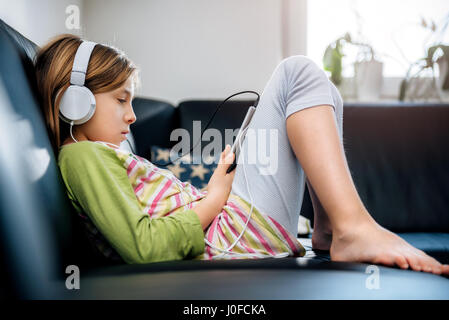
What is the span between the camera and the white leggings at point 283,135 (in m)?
0.70

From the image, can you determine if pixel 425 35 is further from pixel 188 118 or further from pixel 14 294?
pixel 14 294

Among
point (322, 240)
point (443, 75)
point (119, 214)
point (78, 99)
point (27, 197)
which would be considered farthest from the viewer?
point (443, 75)

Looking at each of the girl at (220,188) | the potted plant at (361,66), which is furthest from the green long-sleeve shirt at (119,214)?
the potted plant at (361,66)

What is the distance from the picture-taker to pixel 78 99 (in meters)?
0.69

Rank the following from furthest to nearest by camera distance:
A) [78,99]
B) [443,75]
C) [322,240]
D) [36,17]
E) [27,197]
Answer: [443,75] < [36,17] < [322,240] < [78,99] < [27,197]

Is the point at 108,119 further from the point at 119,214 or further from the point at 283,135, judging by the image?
the point at 283,135

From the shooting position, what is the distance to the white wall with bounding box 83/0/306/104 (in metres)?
1.68

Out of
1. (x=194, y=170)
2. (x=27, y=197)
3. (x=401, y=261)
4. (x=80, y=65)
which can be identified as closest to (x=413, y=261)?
(x=401, y=261)

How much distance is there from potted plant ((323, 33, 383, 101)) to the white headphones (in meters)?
1.26

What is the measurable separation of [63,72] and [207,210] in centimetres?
40

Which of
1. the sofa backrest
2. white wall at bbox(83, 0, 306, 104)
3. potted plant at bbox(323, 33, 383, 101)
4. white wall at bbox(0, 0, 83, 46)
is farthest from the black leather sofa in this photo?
potted plant at bbox(323, 33, 383, 101)

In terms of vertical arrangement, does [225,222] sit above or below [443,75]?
below

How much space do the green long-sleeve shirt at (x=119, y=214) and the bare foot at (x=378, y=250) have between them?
0.83 ft

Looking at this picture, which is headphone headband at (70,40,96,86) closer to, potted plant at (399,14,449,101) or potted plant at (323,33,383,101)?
potted plant at (323,33,383,101)
